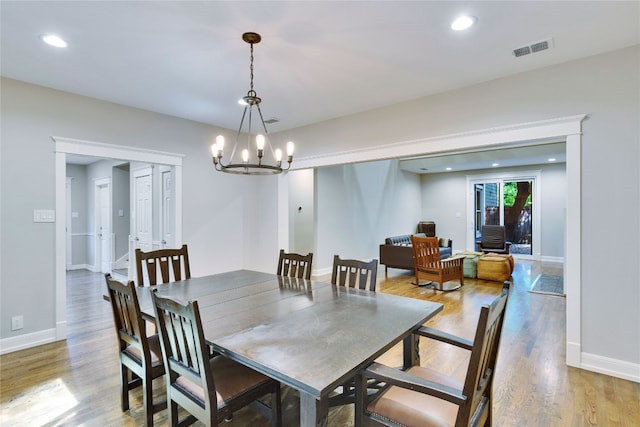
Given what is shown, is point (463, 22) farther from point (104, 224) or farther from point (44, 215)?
point (104, 224)

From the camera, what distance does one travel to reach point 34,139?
325 cm

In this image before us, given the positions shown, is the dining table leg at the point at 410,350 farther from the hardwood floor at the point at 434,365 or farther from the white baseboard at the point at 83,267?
the white baseboard at the point at 83,267

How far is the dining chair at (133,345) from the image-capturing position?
1798 millimetres

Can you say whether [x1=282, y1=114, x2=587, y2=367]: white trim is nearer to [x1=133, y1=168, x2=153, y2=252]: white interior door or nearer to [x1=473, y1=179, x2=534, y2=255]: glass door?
[x1=133, y1=168, x2=153, y2=252]: white interior door

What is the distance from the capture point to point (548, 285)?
5711mm

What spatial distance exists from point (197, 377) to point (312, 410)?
0.60 metres

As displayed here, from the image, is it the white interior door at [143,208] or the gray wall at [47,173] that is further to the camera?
the white interior door at [143,208]

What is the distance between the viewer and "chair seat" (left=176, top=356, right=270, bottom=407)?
5.12 feet

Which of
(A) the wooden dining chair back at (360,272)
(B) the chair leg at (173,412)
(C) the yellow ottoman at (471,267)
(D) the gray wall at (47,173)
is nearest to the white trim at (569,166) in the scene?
(A) the wooden dining chair back at (360,272)

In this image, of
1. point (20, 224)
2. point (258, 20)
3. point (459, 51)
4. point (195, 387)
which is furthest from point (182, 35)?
point (20, 224)

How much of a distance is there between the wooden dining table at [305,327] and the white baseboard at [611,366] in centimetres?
179

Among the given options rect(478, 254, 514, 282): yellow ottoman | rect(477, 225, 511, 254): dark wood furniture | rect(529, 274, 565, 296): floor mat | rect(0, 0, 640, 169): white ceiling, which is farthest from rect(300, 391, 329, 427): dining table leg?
rect(477, 225, 511, 254): dark wood furniture

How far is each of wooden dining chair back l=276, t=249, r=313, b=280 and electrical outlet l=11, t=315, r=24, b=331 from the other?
104 inches

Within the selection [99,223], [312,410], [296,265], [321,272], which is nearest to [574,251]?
[296,265]
